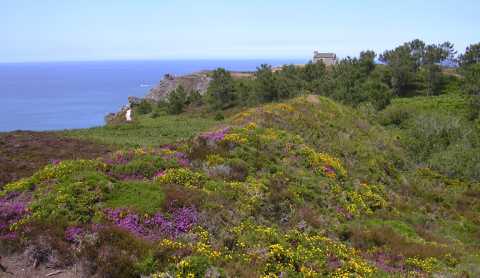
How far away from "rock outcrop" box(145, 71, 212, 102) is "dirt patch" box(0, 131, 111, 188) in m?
75.6

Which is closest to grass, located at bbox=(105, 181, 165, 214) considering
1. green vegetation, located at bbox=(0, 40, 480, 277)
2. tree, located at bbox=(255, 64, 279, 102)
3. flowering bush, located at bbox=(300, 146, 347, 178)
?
green vegetation, located at bbox=(0, 40, 480, 277)

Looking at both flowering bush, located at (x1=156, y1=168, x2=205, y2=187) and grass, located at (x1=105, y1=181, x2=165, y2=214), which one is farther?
flowering bush, located at (x1=156, y1=168, x2=205, y2=187)

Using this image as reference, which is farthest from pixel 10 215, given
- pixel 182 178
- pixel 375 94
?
pixel 375 94

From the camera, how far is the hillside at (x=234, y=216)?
10.4m

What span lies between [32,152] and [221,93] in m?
53.9

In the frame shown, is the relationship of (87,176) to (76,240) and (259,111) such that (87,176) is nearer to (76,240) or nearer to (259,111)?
(76,240)

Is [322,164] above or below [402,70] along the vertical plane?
below

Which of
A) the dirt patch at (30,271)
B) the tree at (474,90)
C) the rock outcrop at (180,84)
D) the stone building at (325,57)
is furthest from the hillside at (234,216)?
the stone building at (325,57)

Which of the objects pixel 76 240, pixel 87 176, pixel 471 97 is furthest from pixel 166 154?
pixel 471 97

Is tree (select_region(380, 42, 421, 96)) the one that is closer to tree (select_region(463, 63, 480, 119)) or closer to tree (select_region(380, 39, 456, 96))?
tree (select_region(380, 39, 456, 96))

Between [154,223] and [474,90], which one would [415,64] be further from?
[154,223]

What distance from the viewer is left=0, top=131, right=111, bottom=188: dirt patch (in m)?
21.9

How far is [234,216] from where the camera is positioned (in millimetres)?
13250

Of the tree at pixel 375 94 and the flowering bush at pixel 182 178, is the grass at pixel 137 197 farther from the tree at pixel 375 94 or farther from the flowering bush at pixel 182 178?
the tree at pixel 375 94
